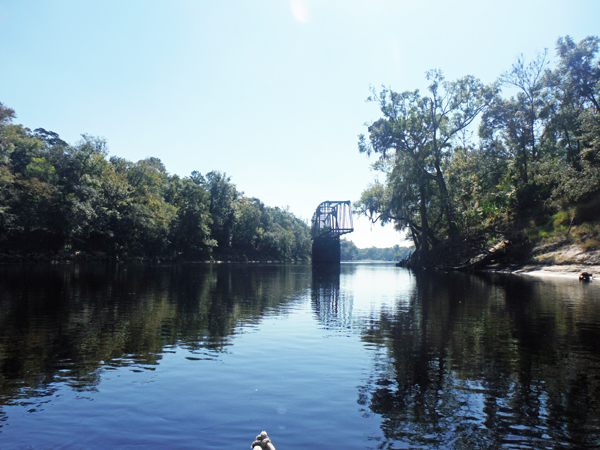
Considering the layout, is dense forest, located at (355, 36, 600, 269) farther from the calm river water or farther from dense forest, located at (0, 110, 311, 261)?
dense forest, located at (0, 110, 311, 261)

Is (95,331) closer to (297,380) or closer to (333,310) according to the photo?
(297,380)

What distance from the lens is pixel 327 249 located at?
81.7 m

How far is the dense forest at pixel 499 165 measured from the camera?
128 feet

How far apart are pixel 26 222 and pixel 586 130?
232 feet

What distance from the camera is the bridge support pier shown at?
80.8 meters

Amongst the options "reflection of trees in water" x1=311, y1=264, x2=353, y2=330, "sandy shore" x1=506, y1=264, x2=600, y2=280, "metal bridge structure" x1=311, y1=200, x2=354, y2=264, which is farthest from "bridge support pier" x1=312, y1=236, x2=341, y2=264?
"reflection of trees in water" x1=311, y1=264, x2=353, y2=330

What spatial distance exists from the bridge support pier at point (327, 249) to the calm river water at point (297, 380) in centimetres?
6631

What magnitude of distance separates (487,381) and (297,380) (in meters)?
3.45

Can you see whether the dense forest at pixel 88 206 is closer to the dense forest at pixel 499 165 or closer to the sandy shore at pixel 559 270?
the dense forest at pixel 499 165

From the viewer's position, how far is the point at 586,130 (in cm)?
3688

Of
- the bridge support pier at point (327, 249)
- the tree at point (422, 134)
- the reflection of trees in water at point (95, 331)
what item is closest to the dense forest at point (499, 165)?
the tree at point (422, 134)

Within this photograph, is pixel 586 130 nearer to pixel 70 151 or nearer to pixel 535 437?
pixel 535 437

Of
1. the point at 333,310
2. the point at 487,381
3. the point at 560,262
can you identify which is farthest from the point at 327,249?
the point at 487,381

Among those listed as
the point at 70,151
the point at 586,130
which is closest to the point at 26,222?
the point at 70,151
